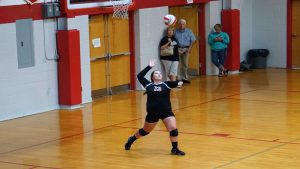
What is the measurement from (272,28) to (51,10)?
11.6m

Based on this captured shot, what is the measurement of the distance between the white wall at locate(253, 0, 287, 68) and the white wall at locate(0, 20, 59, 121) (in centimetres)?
1120

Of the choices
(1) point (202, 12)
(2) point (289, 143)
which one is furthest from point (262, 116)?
(1) point (202, 12)

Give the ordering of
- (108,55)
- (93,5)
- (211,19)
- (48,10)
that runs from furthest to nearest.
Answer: (211,19) → (108,55) → (93,5) → (48,10)

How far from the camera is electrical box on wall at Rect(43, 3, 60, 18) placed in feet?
68.6

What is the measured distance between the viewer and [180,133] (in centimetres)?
1778

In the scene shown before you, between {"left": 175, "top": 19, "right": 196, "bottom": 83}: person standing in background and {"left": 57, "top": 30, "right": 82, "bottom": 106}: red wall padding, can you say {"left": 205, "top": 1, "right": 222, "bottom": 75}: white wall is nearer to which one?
{"left": 175, "top": 19, "right": 196, "bottom": 83}: person standing in background

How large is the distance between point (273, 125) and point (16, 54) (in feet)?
23.2

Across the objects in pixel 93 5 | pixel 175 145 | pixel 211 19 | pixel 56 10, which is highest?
pixel 93 5

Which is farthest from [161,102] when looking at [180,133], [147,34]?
[147,34]

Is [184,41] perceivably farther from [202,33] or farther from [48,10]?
[48,10]

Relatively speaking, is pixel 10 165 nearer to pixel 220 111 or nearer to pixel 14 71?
pixel 14 71

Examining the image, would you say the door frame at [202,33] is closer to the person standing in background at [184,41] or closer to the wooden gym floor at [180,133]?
the person standing in background at [184,41]

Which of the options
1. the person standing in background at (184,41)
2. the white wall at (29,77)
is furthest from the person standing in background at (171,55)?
the white wall at (29,77)

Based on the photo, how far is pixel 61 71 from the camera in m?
21.5
